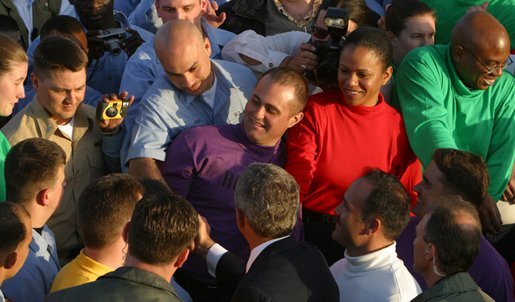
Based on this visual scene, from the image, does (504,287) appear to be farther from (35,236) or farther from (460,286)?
(35,236)

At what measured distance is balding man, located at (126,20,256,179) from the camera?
4887 millimetres

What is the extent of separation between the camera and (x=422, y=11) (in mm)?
5633

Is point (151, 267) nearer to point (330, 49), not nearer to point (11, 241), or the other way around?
point (11, 241)

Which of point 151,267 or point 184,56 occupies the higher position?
point 151,267

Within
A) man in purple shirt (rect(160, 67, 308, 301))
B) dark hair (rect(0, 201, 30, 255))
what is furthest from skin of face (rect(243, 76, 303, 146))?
dark hair (rect(0, 201, 30, 255))

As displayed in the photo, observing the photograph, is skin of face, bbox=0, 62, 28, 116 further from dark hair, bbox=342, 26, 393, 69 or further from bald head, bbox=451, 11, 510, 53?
bald head, bbox=451, 11, 510, 53

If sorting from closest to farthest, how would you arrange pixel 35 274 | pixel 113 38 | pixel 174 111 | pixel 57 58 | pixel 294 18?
pixel 35 274
pixel 57 58
pixel 174 111
pixel 113 38
pixel 294 18

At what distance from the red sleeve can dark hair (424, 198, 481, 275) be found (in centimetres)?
109

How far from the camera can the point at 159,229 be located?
11.3 ft

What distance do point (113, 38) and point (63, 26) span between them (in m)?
0.32

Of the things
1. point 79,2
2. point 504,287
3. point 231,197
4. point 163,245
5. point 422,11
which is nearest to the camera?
point 163,245

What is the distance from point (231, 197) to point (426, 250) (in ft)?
4.19

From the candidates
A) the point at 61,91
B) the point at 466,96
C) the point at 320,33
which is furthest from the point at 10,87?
the point at 466,96

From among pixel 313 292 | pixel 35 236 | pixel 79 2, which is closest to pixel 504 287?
pixel 313 292
